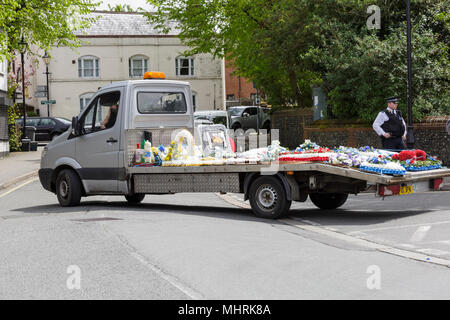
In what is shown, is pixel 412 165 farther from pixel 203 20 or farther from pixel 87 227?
pixel 203 20

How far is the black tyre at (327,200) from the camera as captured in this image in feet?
41.9

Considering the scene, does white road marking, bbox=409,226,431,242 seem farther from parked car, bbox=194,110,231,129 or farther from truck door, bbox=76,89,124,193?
parked car, bbox=194,110,231,129

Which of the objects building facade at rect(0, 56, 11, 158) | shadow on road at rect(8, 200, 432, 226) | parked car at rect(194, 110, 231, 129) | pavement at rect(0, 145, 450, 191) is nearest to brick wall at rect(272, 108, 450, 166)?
pavement at rect(0, 145, 450, 191)

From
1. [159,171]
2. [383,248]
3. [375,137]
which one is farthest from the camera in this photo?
[375,137]

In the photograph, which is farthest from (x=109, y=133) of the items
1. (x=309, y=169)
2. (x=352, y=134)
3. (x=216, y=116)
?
(x=216, y=116)

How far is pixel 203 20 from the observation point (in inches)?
1282

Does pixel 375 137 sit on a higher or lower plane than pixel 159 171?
higher

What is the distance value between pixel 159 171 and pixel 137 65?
4645 cm

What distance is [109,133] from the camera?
12867 millimetres

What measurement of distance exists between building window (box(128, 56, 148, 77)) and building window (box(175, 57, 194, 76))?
2639mm

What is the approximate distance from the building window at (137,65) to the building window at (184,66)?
2639 millimetres

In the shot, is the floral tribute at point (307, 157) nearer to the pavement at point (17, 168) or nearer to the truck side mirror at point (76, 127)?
the truck side mirror at point (76, 127)

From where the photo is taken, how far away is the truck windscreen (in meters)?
13.0

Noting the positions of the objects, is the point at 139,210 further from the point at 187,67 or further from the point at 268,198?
the point at 187,67
